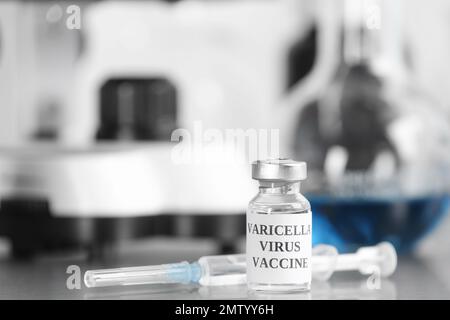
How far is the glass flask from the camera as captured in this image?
0.84 metres

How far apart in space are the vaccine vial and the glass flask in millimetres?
181

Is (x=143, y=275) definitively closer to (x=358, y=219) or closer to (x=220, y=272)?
(x=220, y=272)

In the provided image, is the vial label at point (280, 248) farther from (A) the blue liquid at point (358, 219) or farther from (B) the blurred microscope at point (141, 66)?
(B) the blurred microscope at point (141, 66)

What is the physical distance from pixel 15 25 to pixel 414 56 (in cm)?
60

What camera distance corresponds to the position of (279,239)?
643 mm

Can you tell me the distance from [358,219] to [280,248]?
8.2 inches

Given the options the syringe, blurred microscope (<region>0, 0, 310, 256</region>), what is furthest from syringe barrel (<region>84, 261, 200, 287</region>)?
blurred microscope (<region>0, 0, 310, 256</region>)

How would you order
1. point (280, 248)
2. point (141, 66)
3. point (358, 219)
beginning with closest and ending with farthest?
point (280, 248) < point (358, 219) < point (141, 66)

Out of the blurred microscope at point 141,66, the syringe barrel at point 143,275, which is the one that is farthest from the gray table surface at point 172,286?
the blurred microscope at point 141,66

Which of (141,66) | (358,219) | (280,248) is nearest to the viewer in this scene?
(280,248)

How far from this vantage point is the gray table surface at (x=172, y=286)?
660mm

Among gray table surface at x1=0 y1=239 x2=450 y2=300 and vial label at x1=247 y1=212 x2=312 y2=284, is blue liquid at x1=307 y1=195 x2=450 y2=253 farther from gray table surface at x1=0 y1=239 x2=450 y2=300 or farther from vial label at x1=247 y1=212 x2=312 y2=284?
vial label at x1=247 y1=212 x2=312 y2=284

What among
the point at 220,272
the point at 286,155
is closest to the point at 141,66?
the point at 286,155
